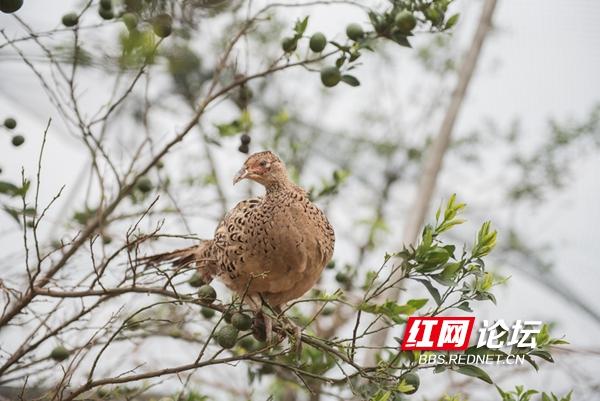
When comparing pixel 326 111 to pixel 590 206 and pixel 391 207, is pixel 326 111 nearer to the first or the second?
pixel 391 207

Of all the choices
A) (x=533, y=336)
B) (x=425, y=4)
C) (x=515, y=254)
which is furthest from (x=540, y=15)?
(x=533, y=336)

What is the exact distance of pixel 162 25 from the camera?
1.14m

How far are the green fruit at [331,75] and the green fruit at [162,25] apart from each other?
27 centimetres

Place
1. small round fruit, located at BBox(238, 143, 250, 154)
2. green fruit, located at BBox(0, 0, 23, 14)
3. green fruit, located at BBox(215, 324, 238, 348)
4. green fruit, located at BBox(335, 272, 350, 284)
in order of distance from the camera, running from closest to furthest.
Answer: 1. green fruit, located at BBox(0, 0, 23, 14)
2. green fruit, located at BBox(215, 324, 238, 348)
3. small round fruit, located at BBox(238, 143, 250, 154)
4. green fruit, located at BBox(335, 272, 350, 284)

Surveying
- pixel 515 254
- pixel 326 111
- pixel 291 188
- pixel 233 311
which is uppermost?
pixel 326 111

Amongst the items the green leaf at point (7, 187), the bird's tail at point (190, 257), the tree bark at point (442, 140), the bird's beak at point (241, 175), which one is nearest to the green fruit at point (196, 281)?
the bird's tail at point (190, 257)

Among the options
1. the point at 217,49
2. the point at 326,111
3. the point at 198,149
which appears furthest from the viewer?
the point at 326,111

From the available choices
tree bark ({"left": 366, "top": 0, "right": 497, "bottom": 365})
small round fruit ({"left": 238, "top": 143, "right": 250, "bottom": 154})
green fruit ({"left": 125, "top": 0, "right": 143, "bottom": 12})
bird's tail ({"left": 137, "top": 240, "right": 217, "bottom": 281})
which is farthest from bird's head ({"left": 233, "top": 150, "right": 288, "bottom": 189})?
tree bark ({"left": 366, "top": 0, "right": 497, "bottom": 365})

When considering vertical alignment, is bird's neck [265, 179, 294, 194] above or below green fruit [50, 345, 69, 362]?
above

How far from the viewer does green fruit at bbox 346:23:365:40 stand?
1209 millimetres

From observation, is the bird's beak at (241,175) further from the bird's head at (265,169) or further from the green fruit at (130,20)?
the green fruit at (130,20)

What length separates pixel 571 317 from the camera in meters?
2.98

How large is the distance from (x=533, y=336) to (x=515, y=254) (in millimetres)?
1993

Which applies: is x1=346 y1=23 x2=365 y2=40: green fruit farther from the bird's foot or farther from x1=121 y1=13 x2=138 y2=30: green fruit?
the bird's foot
